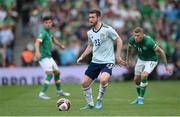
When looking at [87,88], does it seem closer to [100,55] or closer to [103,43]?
[100,55]

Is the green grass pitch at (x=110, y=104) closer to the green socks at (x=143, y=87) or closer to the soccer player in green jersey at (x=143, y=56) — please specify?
the green socks at (x=143, y=87)

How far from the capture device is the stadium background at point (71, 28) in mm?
29516

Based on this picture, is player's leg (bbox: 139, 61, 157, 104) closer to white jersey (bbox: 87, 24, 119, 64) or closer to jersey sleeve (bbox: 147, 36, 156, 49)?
jersey sleeve (bbox: 147, 36, 156, 49)

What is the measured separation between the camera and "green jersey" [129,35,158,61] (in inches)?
697

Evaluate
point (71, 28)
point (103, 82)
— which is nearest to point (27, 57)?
point (71, 28)

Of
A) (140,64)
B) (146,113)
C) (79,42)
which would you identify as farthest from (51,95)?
(79,42)

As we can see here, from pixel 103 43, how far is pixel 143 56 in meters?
2.62

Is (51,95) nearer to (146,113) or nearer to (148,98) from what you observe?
(148,98)

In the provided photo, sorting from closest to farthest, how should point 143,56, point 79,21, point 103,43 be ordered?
1. point 103,43
2. point 143,56
3. point 79,21

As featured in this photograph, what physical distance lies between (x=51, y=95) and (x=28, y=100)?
2.25 m

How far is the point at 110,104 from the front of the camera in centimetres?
1758

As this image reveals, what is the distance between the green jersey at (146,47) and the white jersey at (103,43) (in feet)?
6.32

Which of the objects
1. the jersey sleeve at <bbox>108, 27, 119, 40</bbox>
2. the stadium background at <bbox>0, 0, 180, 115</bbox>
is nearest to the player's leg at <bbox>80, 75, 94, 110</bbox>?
the jersey sleeve at <bbox>108, 27, 119, 40</bbox>

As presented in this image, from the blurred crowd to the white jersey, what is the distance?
45.1 ft
